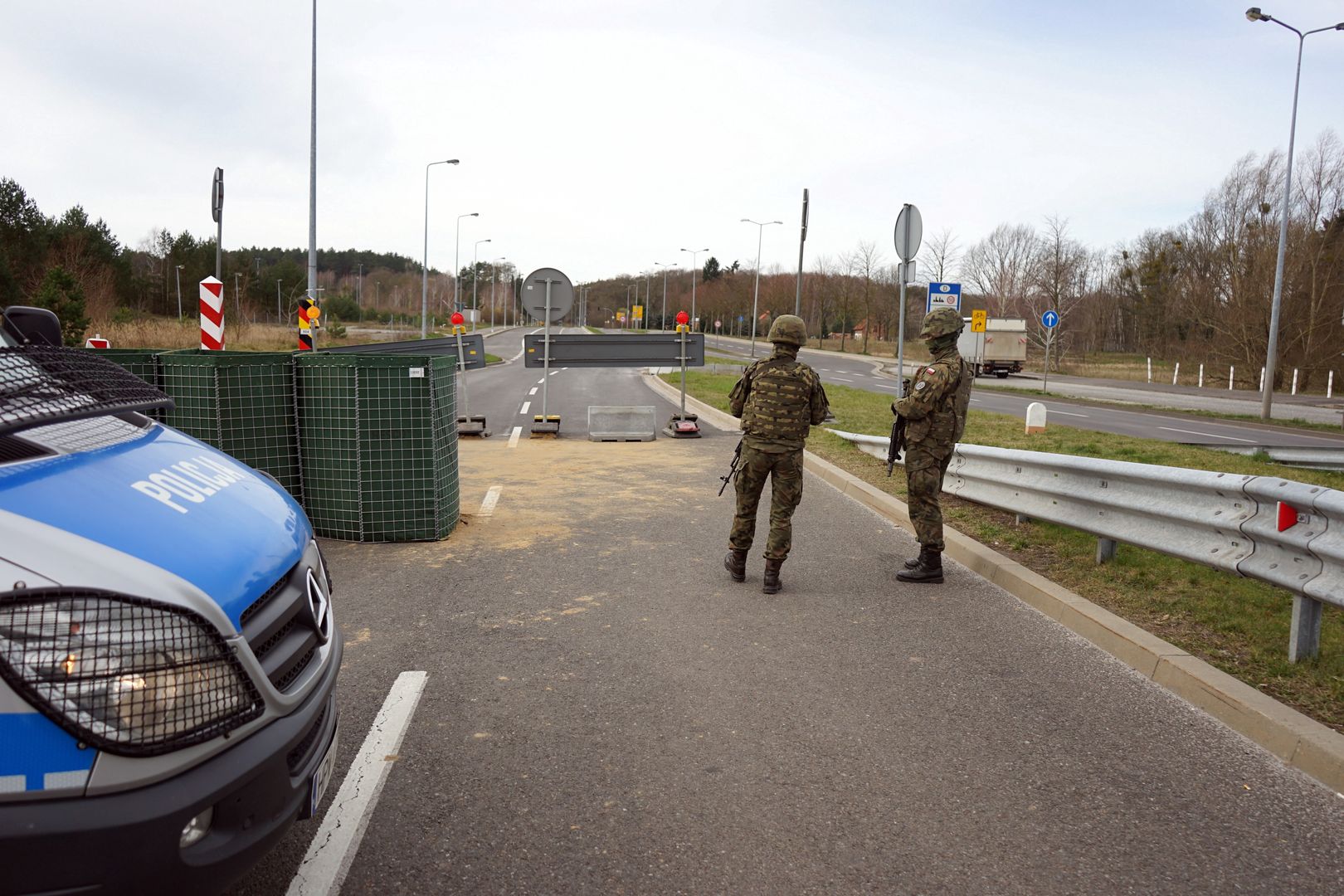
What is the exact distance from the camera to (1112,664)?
4.95 m

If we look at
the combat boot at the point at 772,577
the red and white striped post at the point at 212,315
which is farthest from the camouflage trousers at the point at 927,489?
the red and white striped post at the point at 212,315

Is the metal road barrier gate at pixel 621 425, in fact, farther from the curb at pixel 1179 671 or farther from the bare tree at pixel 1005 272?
the bare tree at pixel 1005 272

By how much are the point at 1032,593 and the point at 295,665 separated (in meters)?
4.88

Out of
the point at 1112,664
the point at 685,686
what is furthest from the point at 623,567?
the point at 1112,664

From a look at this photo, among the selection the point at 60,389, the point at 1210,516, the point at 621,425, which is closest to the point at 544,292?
the point at 621,425

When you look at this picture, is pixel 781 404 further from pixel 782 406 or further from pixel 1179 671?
pixel 1179 671

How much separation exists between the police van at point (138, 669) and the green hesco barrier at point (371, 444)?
451cm

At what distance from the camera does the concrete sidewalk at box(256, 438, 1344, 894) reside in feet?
9.84

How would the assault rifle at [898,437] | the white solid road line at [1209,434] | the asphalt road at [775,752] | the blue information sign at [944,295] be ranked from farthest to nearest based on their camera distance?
the white solid road line at [1209,434] < the blue information sign at [944,295] < the assault rifle at [898,437] < the asphalt road at [775,752]

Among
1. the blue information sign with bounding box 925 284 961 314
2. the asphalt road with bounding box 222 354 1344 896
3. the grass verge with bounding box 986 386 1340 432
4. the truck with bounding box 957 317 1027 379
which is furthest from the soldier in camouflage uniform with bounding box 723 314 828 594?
the truck with bounding box 957 317 1027 379

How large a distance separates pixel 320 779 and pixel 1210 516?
15.3ft

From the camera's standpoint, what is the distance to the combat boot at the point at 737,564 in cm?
657

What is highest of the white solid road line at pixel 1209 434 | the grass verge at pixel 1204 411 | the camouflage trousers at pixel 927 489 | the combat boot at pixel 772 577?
the camouflage trousers at pixel 927 489

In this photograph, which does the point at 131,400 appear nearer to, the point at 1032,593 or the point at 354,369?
the point at 354,369
